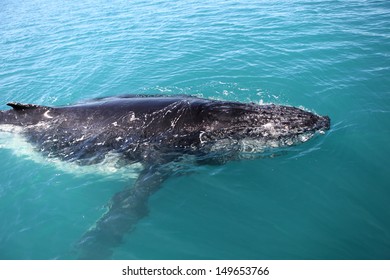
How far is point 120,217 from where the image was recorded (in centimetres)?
1007

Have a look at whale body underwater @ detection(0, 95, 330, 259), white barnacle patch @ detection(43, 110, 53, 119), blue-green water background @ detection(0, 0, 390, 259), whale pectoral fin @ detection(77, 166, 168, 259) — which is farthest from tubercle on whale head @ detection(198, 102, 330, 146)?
white barnacle patch @ detection(43, 110, 53, 119)

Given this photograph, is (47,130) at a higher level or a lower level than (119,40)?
lower

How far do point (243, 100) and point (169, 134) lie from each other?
614cm

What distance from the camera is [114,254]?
952 cm

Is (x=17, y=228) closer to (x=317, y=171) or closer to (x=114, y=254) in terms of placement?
(x=114, y=254)

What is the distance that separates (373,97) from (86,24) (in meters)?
31.5

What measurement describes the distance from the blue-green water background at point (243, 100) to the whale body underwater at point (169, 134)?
684 mm

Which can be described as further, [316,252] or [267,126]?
[267,126]

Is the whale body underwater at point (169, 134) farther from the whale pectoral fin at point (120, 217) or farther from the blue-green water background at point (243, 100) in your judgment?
the blue-green water background at point (243, 100)

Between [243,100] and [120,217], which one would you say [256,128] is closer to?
[243,100]

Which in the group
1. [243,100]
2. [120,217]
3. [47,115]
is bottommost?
[120,217]

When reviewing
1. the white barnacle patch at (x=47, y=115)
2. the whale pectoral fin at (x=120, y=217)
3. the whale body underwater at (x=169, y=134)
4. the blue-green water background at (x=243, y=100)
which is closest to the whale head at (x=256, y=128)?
the whale body underwater at (x=169, y=134)

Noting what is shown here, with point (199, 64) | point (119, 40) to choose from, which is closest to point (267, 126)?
point (199, 64)

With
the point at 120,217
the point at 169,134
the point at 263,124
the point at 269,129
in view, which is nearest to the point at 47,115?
the point at 169,134
